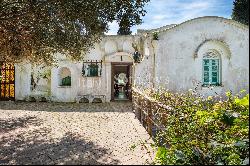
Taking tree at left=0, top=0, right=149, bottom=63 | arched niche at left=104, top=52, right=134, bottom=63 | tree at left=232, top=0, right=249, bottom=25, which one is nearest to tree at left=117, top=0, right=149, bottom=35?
tree at left=0, top=0, right=149, bottom=63

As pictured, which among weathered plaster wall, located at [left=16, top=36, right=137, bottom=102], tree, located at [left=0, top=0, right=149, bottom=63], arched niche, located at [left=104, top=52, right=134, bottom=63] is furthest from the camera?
weathered plaster wall, located at [left=16, top=36, right=137, bottom=102]

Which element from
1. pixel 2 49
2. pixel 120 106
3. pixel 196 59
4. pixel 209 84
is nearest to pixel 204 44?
pixel 196 59

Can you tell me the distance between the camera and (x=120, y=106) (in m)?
17.0

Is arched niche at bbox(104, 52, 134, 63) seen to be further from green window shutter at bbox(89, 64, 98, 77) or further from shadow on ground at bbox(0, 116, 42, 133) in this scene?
shadow on ground at bbox(0, 116, 42, 133)

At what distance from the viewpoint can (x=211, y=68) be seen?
15.1 m

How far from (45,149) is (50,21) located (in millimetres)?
3625

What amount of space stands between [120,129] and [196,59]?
593 cm

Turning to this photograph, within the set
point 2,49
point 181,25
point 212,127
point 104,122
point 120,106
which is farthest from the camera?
point 120,106

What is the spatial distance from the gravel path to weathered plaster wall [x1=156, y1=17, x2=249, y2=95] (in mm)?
2682

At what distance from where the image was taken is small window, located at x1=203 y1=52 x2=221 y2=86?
49.3 feet

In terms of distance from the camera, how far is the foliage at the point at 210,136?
4508 mm

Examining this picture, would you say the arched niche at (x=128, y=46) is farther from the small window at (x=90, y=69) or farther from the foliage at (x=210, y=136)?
the foliage at (x=210, y=136)

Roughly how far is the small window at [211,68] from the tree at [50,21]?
6310 mm

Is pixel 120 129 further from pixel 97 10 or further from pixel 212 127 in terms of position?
pixel 212 127
